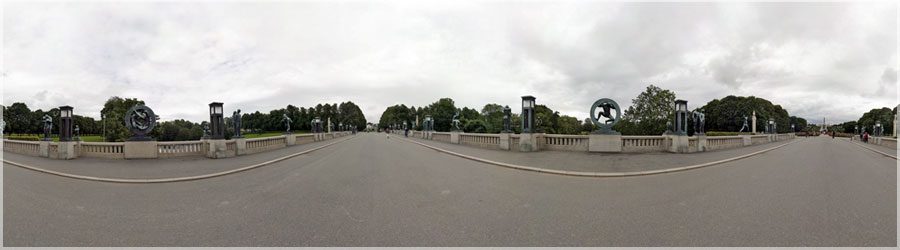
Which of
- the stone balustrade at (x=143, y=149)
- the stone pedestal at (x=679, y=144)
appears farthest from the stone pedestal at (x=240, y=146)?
the stone pedestal at (x=679, y=144)

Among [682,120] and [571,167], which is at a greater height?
[682,120]

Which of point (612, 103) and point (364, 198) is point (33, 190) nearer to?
point (364, 198)

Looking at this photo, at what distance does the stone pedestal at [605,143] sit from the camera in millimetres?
13109

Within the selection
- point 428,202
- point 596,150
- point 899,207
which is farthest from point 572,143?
point 428,202

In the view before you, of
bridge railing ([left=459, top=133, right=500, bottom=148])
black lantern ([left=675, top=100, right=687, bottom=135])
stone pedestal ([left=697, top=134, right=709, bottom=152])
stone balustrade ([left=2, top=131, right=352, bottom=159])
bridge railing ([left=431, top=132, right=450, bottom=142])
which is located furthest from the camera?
bridge railing ([left=431, top=132, right=450, bottom=142])

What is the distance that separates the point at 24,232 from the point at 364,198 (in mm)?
3730

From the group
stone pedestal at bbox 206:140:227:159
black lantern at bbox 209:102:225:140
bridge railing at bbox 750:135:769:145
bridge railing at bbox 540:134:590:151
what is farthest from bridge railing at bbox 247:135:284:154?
bridge railing at bbox 750:135:769:145

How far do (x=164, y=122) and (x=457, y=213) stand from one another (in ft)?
189

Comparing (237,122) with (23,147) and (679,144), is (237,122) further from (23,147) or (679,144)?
(679,144)

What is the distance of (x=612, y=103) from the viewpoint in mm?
13867

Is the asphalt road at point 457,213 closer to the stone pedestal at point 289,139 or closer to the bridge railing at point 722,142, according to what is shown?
the bridge railing at point 722,142

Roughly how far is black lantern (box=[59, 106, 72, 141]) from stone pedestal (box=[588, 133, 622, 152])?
21.7 metres

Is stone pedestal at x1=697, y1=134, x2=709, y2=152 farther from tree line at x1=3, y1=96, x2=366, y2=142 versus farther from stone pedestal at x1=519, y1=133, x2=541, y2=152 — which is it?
tree line at x1=3, y1=96, x2=366, y2=142

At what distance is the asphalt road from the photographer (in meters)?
3.33
